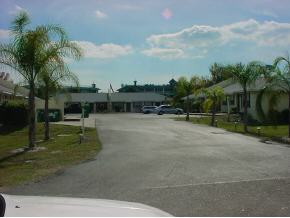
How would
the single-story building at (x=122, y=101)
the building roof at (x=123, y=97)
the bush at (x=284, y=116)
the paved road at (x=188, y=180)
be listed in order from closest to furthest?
the paved road at (x=188, y=180) < the bush at (x=284, y=116) < the single-story building at (x=122, y=101) < the building roof at (x=123, y=97)

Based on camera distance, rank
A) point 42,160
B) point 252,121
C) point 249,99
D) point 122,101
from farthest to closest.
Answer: point 122,101 → point 249,99 → point 252,121 → point 42,160

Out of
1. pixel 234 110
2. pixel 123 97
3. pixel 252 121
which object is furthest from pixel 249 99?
pixel 123 97

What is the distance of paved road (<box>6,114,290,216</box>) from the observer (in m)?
9.77

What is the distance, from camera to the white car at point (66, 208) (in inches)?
133

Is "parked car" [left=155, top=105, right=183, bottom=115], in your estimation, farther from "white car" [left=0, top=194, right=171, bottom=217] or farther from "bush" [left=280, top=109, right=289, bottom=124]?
"white car" [left=0, top=194, right=171, bottom=217]

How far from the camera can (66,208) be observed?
11.6 ft

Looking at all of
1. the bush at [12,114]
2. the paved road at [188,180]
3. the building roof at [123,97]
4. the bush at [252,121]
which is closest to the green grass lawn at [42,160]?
the paved road at [188,180]

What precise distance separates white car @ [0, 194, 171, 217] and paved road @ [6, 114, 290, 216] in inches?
208

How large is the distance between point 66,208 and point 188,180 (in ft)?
30.7

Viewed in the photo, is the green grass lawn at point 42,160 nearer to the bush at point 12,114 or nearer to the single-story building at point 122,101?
the bush at point 12,114

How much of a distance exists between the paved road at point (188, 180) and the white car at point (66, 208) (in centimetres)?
527

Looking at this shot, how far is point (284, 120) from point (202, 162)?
26401 millimetres

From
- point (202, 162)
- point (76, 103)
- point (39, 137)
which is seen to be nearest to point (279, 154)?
point (202, 162)

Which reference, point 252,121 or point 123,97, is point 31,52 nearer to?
point 252,121
